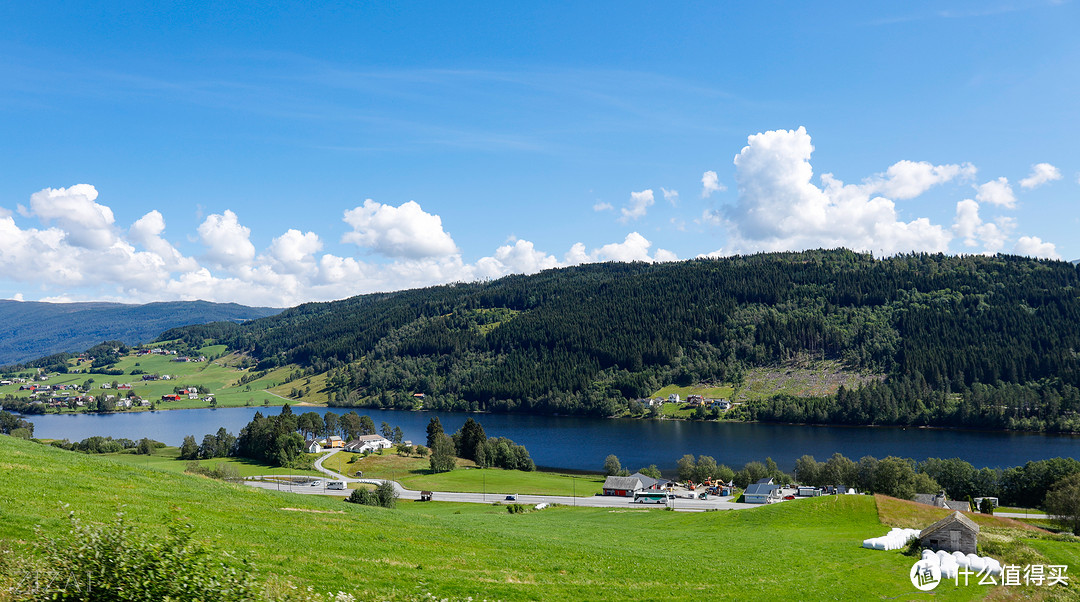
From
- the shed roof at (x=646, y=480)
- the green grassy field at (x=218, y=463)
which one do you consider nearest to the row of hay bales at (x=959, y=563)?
the shed roof at (x=646, y=480)

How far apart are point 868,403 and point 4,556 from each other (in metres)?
186

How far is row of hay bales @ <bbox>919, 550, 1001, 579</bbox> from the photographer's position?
29.1m

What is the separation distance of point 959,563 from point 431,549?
24626 mm

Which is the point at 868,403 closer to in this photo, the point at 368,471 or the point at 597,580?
the point at 368,471

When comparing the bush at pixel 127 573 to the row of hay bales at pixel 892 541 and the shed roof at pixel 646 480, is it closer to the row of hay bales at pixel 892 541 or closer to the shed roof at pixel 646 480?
the row of hay bales at pixel 892 541

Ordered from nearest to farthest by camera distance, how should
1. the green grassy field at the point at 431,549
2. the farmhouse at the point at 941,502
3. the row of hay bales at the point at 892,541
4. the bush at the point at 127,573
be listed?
the bush at the point at 127,573, the green grassy field at the point at 431,549, the row of hay bales at the point at 892,541, the farmhouse at the point at 941,502

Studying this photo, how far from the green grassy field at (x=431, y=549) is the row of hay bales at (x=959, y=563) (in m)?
1.41

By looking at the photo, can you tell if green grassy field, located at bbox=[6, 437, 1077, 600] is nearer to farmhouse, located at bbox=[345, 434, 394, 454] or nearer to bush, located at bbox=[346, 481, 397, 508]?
bush, located at bbox=[346, 481, 397, 508]

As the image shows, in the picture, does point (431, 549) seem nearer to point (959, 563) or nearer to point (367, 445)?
point (959, 563)

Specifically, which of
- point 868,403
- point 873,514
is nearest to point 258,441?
point 873,514

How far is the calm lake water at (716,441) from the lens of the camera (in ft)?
392

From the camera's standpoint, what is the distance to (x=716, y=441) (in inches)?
5620

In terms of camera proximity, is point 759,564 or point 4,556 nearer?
point 4,556

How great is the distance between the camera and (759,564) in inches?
1214
